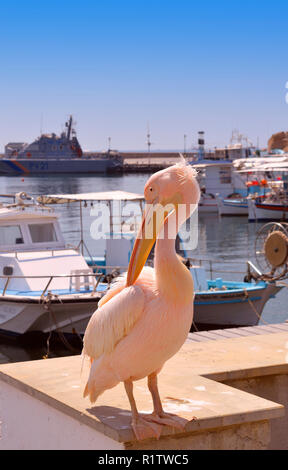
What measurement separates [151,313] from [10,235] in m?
13.0

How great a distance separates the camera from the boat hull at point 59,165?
120500 millimetres

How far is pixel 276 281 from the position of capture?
1561 cm

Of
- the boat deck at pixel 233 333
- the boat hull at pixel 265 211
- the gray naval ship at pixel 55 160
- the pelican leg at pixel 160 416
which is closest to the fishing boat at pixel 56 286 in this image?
the boat deck at pixel 233 333

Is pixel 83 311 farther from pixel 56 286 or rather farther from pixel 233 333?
pixel 233 333

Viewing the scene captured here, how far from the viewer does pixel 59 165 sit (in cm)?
12050

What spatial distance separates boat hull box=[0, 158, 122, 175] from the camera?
12050cm

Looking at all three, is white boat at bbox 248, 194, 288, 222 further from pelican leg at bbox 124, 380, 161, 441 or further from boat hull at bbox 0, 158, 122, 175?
boat hull at bbox 0, 158, 122, 175

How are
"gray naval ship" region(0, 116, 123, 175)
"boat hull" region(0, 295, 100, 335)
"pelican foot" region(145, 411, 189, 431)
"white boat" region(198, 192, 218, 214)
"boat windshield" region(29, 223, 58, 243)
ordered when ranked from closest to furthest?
"pelican foot" region(145, 411, 189, 431) → "boat hull" region(0, 295, 100, 335) → "boat windshield" region(29, 223, 58, 243) → "white boat" region(198, 192, 218, 214) → "gray naval ship" region(0, 116, 123, 175)

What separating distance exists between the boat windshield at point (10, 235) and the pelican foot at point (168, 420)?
12963mm

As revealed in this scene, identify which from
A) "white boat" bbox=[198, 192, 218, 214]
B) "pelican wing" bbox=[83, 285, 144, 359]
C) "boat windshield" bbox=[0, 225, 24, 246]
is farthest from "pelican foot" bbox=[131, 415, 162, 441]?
"white boat" bbox=[198, 192, 218, 214]

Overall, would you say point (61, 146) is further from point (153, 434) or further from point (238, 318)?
point (153, 434)

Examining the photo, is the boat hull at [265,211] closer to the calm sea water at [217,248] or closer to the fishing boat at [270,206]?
the fishing boat at [270,206]

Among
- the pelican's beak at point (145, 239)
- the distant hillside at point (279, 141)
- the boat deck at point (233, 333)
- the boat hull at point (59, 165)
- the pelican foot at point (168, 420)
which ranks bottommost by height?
the boat deck at point (233, 333)
